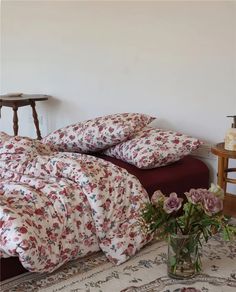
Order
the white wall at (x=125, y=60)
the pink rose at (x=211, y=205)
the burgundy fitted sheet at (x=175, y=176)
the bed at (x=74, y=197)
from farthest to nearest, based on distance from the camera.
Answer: the white wall at (x=125, y=60)
the burgundy fitted sheet at (x=175, y=176)
the bed at (x=74, y=197)
the pink rose at (x=211, y=205)

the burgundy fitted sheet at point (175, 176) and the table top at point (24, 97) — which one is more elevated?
the table top at point (24, 97)

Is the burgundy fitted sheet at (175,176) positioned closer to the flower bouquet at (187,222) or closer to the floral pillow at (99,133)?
the floral pillow at (99,133)

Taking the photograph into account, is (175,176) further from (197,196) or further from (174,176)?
(197,196)

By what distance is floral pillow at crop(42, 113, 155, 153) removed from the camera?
3.03 metres

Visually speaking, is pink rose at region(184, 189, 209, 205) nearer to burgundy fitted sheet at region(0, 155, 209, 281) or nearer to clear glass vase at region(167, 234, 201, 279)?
clear glass vase at region(167, 234, 201, 279)

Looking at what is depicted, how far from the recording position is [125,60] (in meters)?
3.65

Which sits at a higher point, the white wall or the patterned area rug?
the white wall

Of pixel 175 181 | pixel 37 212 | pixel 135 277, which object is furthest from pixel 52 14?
pixel 135 277

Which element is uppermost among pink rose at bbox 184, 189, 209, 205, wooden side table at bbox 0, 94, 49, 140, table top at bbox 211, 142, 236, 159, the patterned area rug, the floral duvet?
wooden side table at bbox 0, 94, 49, 140

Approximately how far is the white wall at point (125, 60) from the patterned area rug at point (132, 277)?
1054 millimetres

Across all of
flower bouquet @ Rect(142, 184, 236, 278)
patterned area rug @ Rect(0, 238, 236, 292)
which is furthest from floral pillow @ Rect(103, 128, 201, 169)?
flower bouquet @ Rect(142, 184, 236, 278)

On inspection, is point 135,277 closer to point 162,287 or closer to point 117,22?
point 162,287

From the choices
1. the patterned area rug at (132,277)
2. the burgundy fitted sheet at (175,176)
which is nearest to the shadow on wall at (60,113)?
the burgundy fitted sheet at (175,176)

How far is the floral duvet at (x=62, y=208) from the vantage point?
2.05 m
